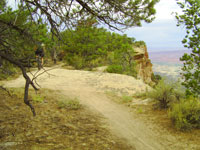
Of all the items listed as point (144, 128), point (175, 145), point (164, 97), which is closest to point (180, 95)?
point (164, 97)

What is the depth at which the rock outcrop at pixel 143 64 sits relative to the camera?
25.8m

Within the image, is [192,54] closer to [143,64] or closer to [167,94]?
[167,94]

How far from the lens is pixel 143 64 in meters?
27.1

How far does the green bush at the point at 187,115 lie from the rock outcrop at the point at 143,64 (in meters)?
20.3

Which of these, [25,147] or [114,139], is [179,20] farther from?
[25,147]

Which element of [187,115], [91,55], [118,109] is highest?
[91,55]

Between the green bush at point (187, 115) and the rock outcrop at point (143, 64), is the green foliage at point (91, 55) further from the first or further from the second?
the green bush at point (187, 115)

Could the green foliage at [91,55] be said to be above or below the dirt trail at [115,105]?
above

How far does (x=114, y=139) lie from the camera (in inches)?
148

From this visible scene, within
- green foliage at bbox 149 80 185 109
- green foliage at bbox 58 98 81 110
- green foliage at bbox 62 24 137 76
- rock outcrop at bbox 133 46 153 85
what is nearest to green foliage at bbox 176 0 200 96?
green foliage at bbox 149 80 185 109

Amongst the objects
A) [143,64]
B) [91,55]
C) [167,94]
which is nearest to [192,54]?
[167,94]

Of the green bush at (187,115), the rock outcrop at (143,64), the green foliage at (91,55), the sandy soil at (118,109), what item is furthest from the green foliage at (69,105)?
the rock outcrop at (143,64)

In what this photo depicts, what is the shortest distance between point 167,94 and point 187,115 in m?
1.11

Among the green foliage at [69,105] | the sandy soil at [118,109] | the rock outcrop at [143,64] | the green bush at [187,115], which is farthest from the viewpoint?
the rock outcrop at [143,64]
